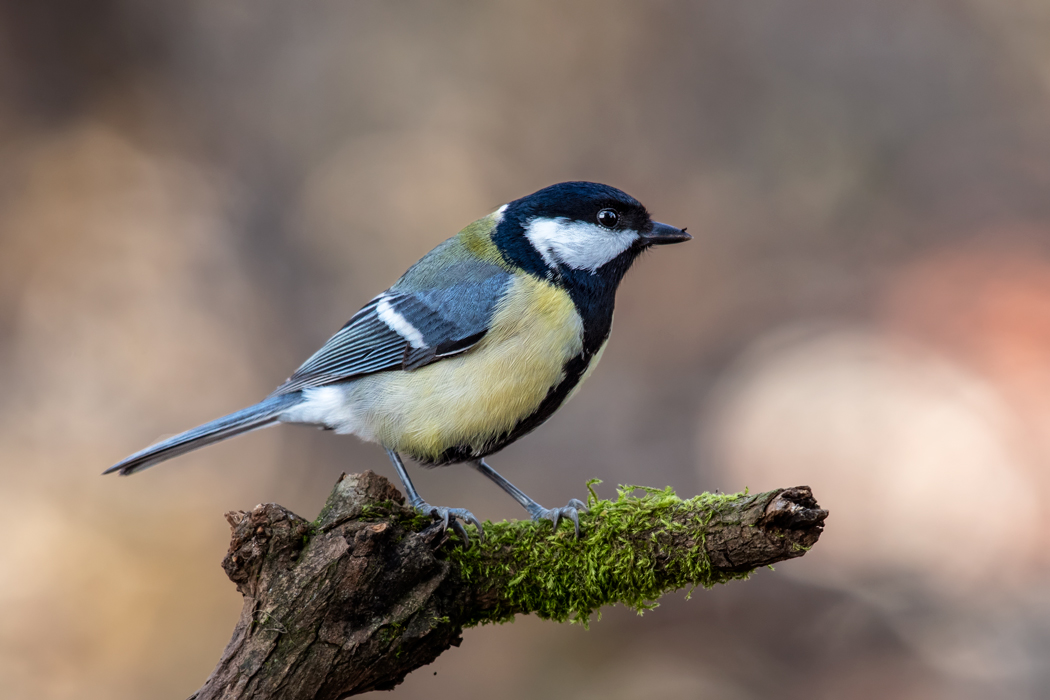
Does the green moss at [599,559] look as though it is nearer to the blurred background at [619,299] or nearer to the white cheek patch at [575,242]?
the white cheek patch at [575,242]

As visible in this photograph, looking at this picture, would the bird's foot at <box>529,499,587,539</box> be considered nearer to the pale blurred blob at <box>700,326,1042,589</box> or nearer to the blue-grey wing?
the blue-grey wing

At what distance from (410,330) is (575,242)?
2.01 feet

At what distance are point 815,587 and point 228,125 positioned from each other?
423 cm

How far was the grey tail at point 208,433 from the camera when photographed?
2605 mm

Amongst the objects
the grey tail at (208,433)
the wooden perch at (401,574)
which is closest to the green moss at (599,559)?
the wooden perch at (401,574)

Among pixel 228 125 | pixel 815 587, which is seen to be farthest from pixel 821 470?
pixel 228 125

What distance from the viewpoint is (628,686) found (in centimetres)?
395

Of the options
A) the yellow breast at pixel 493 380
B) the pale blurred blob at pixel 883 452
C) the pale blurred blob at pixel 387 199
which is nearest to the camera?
the yellow breast at pixel 493 380

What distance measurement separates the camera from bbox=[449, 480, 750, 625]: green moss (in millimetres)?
2023

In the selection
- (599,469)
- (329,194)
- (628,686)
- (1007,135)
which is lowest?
(628,686)

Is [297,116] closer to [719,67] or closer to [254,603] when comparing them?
[719,67]

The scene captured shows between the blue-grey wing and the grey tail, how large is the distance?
3.0 inches

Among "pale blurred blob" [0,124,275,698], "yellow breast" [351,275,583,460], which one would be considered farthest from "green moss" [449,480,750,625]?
"pale blurred blob" [0,124,275,698]

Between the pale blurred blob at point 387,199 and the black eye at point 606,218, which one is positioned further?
the pale blurred blob at point 387,199
